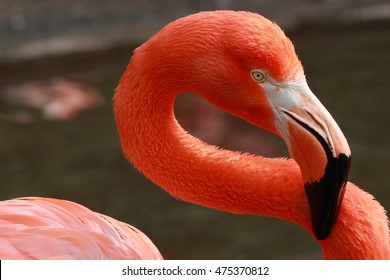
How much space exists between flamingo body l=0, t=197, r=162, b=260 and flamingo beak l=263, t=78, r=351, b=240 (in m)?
0.57

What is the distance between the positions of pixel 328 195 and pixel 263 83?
0.32 m

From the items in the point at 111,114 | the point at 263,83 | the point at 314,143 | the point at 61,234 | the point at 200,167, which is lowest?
the point at 111,114

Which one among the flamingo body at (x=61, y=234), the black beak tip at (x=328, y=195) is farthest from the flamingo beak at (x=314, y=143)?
the flamingo body at (x=61, y=234)

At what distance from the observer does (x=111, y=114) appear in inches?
200

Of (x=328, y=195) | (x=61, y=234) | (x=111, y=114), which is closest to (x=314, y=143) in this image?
(x=328, y=195)

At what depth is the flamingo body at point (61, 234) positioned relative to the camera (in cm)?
202

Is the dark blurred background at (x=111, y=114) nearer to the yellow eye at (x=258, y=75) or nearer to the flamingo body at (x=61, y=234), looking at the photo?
the flamingo body at (x=61, y=234)

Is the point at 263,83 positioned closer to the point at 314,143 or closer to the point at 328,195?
the point at 314,143

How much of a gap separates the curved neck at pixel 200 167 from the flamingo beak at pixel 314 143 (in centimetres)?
9

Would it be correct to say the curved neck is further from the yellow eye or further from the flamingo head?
the yellow eye

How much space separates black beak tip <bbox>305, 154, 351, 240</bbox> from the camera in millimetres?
1838

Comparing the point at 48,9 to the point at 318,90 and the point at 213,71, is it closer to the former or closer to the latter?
the point at 318,90

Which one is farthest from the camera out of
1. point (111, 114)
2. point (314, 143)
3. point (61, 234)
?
point (111, 114)
